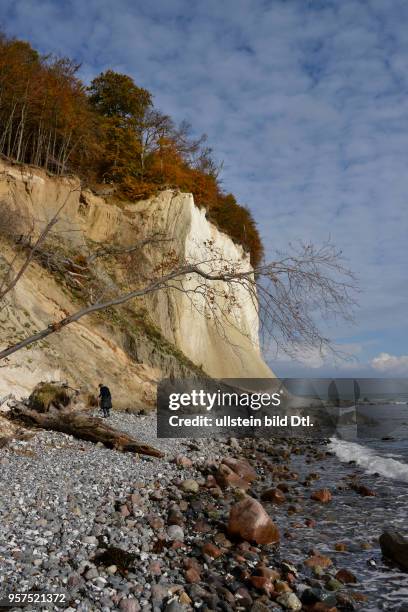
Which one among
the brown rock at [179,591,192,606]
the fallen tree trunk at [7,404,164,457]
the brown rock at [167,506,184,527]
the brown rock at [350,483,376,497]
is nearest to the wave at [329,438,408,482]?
the brown rock at [350,483,376,497]

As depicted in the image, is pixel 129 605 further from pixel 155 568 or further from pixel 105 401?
pixel 105 401

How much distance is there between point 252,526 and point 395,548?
6.44 feet

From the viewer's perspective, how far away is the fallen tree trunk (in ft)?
34.9

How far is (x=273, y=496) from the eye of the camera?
9.29 m

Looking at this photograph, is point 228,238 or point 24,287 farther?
point 228,238

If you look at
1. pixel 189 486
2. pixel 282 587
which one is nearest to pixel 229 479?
pixel 189 486

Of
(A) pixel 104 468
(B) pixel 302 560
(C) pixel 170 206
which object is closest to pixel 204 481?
(A) pixel 104 468

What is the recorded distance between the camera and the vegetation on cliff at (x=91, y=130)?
2341 centimetres

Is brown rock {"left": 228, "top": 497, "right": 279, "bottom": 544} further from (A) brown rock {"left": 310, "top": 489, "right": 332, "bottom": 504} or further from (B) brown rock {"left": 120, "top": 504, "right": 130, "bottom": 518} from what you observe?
(A) brown rock {"left": 310, "top": 489, "right": 332, "bottom": 504}

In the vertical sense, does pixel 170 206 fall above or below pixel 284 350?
above

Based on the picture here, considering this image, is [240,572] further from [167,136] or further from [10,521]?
→ [167,136]

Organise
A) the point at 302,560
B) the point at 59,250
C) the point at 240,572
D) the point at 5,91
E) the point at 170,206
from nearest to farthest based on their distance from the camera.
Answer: the point at 240,572 < the point at 302,560 < the point at 59,250 < the point at 5,91 < the point at 170,206

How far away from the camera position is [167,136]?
3012cm

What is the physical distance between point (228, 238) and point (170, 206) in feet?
28.6
